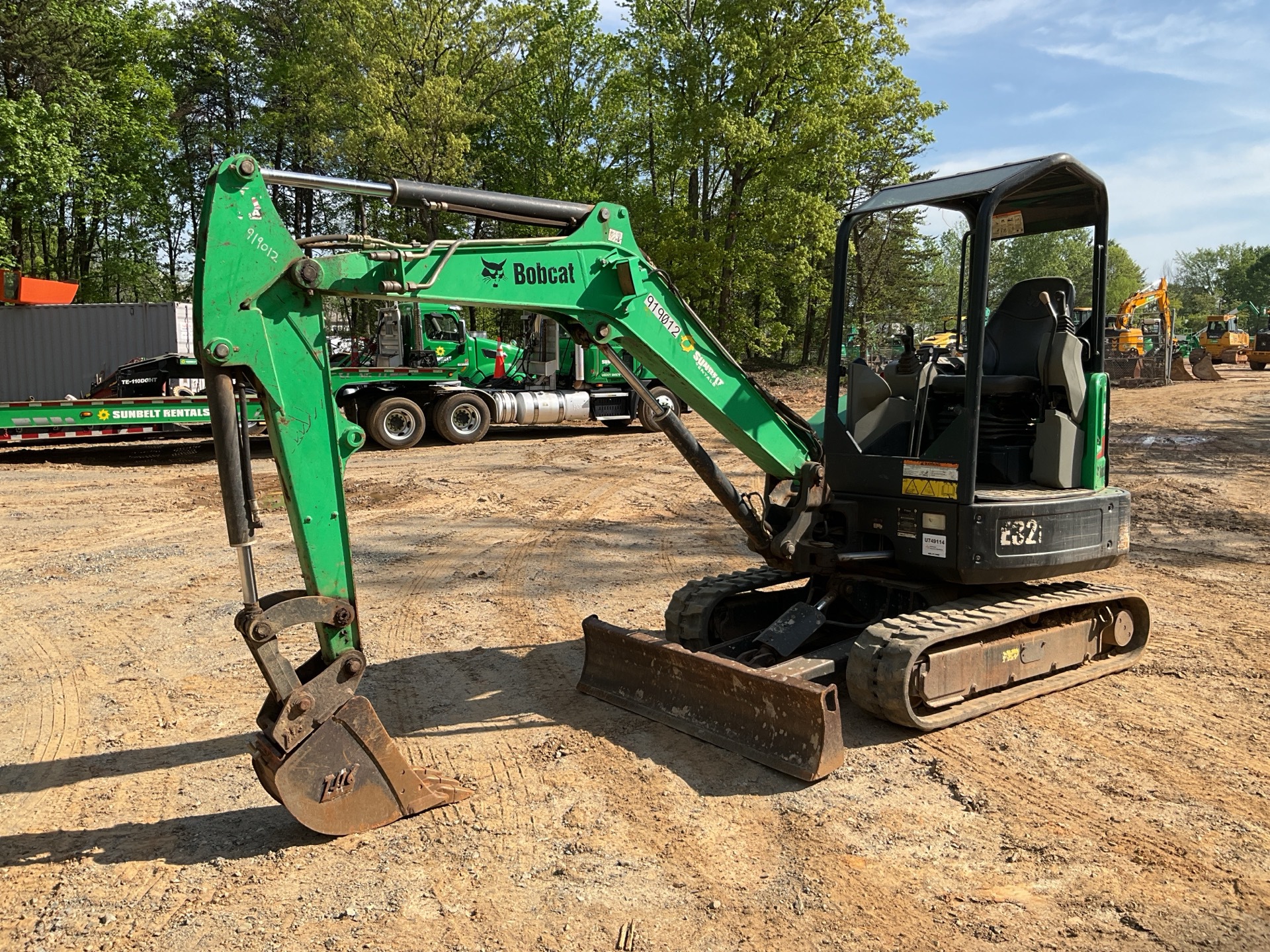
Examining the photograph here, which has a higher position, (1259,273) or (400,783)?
(1259,273)

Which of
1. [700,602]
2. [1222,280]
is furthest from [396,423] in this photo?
[1222,280]

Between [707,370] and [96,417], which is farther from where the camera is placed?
[96,417]

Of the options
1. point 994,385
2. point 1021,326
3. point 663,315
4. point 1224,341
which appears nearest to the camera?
point 663,315

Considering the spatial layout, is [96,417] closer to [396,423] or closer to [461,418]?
[396,423]

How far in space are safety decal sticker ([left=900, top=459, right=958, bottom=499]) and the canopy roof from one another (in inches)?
54.5

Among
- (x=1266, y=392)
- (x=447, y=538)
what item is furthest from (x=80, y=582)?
(x=1266, y=392)

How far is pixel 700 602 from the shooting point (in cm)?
594

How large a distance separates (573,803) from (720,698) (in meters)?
1.01

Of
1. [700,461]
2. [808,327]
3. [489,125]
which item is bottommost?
[700,461]

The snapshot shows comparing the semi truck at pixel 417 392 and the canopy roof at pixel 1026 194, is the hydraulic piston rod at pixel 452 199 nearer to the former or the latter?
the canopy roof at pixel 1026 194

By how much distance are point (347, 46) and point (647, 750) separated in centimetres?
2768

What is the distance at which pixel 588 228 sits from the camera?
4750 millimetres

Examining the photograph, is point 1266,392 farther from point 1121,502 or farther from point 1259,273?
point 1259,273

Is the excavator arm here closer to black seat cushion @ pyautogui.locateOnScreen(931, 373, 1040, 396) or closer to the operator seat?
black seat cushion @ pyautogui.locateOnScreen(931, 373, 1040, 396)
